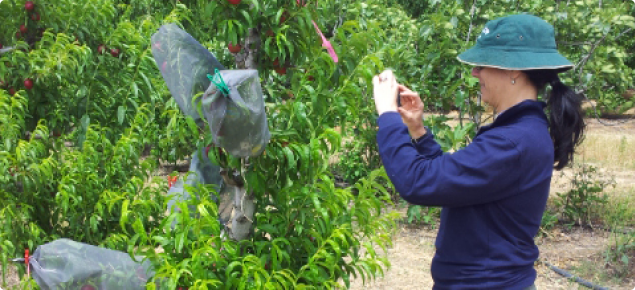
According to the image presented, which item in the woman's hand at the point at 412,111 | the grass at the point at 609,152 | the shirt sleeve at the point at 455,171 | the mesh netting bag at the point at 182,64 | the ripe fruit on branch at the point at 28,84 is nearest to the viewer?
the shirt sleeve at the point at 455,171

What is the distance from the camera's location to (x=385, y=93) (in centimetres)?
165

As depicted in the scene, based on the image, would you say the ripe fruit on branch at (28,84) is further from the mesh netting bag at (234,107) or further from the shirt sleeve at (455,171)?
the shirt sleeve at (455,171)

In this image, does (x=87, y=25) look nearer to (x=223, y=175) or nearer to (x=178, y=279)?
(x=223, y=175)

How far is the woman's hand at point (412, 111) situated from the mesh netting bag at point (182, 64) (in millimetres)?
665

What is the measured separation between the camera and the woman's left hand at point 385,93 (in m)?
1.61

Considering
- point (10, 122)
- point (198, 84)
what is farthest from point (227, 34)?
point (10, 122)

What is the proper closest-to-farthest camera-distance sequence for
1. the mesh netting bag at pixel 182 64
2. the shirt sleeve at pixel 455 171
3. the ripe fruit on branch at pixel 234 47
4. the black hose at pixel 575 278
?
1. the shirt sleeve at pixel 455 171
2. the mesh netting bag at pixel 182 64
3. the ripe fruit on branch at pixel 234 47
4. the black hose at pixel 575 278

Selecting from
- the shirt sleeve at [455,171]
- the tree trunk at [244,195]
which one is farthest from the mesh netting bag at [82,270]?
the shirt sleeve at [455,171]

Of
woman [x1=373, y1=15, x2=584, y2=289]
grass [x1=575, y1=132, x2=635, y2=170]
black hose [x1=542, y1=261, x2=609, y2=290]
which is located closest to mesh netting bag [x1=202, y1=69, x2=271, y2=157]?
woman [x1=373, y1=15, x2=584, y2=289]

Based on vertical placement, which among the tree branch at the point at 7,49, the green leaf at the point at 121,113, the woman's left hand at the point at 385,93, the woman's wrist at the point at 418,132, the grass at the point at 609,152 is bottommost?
the grass at the point at 609,152

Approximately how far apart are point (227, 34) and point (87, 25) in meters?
1.83

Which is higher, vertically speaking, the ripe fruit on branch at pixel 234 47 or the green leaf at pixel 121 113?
the ripe fruit on branch at pixel 234 47

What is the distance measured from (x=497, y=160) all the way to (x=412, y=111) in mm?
385

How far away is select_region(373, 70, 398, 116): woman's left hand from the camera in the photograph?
1609 mm
